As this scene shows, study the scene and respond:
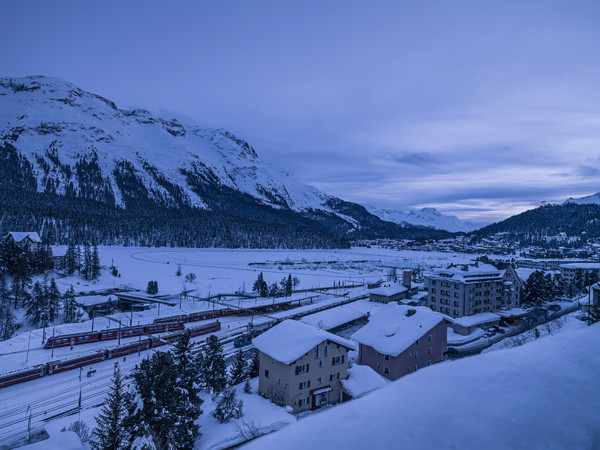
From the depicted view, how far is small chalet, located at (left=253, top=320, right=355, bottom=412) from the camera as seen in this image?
68.3 ft

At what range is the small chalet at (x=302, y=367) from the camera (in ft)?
68.3

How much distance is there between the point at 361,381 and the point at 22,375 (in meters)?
24.5

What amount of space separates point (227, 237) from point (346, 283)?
78666 mm

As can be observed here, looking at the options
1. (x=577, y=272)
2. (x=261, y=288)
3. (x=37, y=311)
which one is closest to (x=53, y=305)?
(x=37, y=311)

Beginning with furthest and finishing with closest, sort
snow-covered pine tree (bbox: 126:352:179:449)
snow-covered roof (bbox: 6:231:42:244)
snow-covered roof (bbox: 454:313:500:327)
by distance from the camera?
1. snow-covered roof (bbox: 6:231:42:244)
2. snow-covered roof (bbox: 454:313:500:327)
3. snow-covered pine tree (bbox: 126:352:179:449)

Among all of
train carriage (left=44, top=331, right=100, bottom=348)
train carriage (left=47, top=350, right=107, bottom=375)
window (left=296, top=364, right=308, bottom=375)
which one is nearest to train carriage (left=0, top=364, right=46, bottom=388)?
train carriage (left=47, top=350, right=107, bottom=375)

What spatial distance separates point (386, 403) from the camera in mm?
2752

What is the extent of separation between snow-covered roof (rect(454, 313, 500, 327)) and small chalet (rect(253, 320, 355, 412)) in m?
22.1

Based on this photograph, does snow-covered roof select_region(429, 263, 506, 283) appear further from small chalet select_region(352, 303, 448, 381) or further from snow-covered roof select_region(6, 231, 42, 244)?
snow-covered roof select_region(6, 231, 42, 244)

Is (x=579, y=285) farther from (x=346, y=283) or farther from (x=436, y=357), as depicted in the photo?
(x=436, y=357)

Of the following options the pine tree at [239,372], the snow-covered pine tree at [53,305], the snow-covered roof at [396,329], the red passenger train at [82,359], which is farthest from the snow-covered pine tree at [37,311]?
the snow-covered roof at [396,329]

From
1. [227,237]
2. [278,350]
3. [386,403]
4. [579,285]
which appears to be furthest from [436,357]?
[227,237]

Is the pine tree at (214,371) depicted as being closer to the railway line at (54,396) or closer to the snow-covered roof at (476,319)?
the railway line at (54,396)

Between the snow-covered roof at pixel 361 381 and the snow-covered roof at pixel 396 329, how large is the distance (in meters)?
1.76
